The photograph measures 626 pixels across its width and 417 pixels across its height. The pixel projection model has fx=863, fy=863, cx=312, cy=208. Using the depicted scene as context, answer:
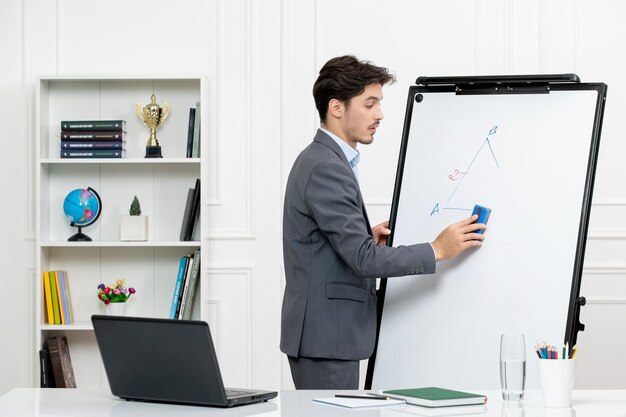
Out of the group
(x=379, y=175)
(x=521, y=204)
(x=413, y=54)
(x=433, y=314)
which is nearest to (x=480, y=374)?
(x=433, y=314)

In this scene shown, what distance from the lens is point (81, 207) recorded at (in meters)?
4.22

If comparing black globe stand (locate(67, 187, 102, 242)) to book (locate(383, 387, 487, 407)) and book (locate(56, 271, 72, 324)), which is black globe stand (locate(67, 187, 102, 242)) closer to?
book (locate(56, 271, 72, 324))

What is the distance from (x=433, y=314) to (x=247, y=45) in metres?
2.11

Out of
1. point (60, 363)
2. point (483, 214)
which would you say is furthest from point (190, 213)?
point (483, 214)

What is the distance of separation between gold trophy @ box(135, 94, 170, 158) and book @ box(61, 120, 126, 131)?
0.41ft

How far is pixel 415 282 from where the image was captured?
9.09ft

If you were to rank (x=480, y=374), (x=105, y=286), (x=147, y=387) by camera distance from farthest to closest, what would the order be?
(x=105, y=286), (x=480, y=374), (x=147, y=387)

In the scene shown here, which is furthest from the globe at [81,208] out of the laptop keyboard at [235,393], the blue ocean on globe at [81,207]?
the laptop keyboard at [235,393]

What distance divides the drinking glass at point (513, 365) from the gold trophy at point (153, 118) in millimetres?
2723

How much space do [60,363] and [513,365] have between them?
9.55ft

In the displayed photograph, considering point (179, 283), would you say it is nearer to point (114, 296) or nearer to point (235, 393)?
point (114, 296)

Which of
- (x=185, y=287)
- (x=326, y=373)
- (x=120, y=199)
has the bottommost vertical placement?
(x=326, y=373)

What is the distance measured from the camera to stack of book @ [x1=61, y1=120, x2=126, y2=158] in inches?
165

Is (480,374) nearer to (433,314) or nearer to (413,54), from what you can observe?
(433,314)
